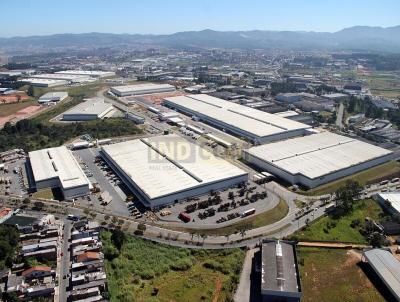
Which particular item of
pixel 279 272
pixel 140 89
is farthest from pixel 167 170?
pixel 140 89

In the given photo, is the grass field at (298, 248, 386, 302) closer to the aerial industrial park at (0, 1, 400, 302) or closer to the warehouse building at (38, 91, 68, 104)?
the aerial industrial park at (0, 1, 400, 302)

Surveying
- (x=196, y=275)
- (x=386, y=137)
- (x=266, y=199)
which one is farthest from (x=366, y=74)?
(x=196, y=275)

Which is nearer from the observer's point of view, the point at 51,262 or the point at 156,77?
the point at 51,262

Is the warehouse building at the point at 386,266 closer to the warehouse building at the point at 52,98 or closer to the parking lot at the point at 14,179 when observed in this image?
the parking lot at the point at 14,179

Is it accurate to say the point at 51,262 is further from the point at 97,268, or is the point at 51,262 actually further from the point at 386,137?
the point at 386,137

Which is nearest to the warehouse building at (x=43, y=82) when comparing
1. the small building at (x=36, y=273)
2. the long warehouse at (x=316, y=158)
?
the long warehouse at (x=316, y=158)

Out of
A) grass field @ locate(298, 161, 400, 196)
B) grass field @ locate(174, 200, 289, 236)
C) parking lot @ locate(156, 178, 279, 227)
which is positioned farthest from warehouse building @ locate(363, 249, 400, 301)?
grass field @ locate(298, 161, 400, 196)
